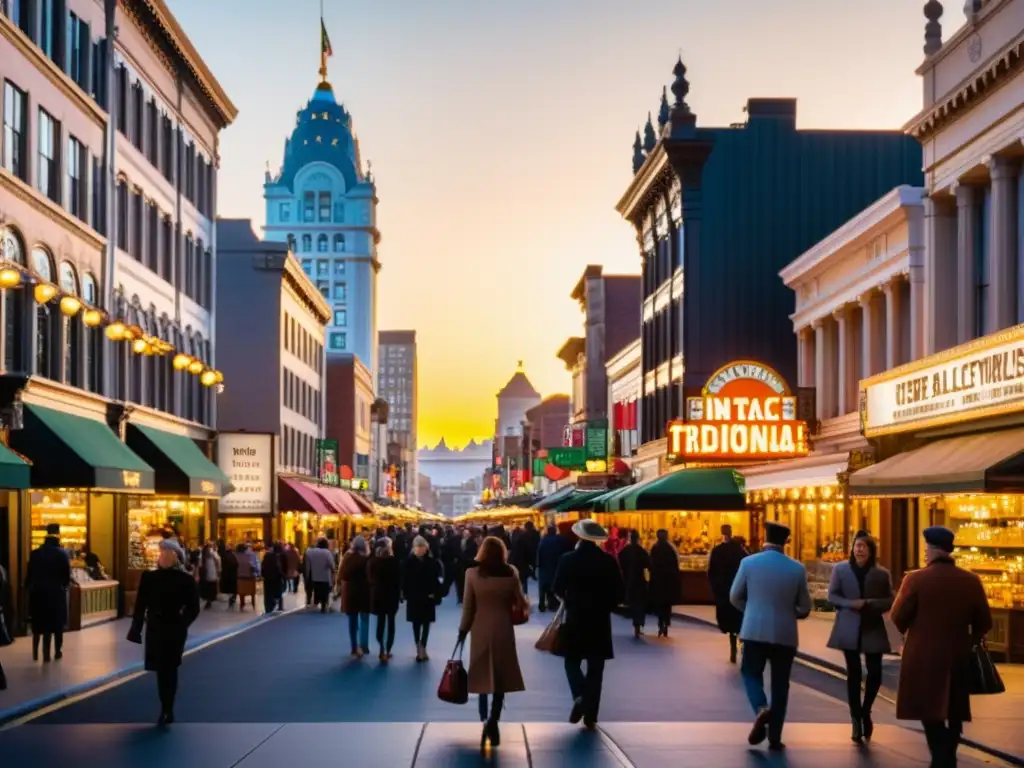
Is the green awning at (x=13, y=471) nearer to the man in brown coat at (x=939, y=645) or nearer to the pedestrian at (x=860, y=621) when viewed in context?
the pedestrian at (x=860, y=621)

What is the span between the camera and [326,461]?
79.7 m

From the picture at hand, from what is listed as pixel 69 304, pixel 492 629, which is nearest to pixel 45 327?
pixel 69 304

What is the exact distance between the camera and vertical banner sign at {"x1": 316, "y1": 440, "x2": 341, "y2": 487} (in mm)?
79000

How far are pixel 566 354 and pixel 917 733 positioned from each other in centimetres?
9120

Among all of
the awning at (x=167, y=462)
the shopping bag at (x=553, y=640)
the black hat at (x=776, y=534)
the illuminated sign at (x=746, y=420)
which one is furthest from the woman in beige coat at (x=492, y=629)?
the illuminated sign at (x=746, y=420)

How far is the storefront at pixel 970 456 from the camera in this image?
22984mm

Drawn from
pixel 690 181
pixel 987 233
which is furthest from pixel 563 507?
pixel 987 233

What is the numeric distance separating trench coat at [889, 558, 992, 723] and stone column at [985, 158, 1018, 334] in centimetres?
1662

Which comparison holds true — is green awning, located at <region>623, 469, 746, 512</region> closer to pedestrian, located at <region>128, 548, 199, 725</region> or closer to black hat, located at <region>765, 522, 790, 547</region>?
pedestrian, located at <region>128, 548, 199, 725</region>

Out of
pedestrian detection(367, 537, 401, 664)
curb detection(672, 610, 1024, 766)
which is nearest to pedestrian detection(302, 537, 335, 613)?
curb detection(672, 610, 1024, 766)

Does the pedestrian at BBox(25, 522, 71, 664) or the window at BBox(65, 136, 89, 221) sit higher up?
the window at BBox(65, 136, 89, 221)

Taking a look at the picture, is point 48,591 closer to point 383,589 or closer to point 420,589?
point 383,589

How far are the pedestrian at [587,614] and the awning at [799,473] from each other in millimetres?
17153

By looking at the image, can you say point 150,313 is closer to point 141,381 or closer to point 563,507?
point 141,381
